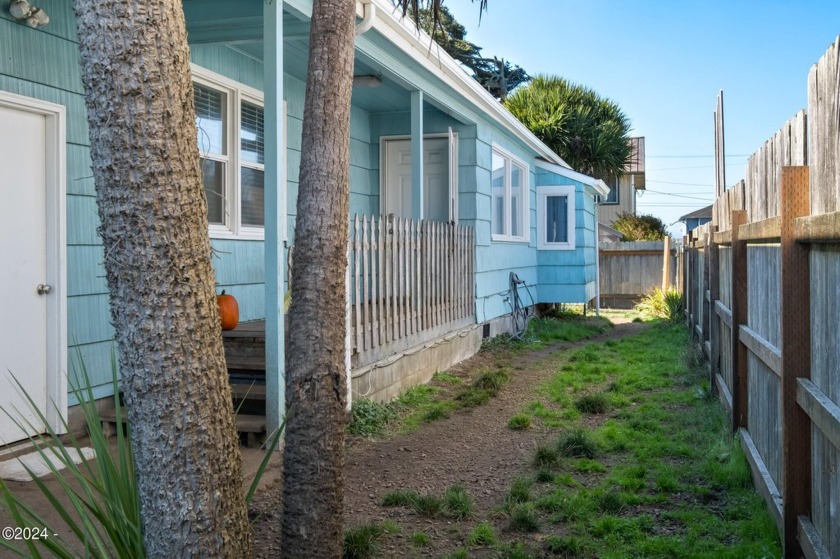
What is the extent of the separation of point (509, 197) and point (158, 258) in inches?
419

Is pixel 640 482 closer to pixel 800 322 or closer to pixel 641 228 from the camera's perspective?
pixel 800 322

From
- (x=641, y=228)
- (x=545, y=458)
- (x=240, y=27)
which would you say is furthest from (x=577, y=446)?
(x=641, y=228)

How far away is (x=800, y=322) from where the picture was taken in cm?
315

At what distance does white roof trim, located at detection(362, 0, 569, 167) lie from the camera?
6801 millimetres

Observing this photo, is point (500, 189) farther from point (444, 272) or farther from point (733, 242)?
point (733, 242)

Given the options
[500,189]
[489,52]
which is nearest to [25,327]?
[500,189]

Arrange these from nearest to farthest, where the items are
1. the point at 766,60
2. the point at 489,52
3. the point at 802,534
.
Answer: the point at 802,534 → the point at 489,52 → the point at 766,60

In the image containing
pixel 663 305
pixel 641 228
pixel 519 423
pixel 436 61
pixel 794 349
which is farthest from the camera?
pixel 641 228

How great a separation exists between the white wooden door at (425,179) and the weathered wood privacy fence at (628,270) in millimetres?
10125

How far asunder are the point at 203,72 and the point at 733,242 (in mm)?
4679

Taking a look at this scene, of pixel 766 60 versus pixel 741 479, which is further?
pixel 766 60

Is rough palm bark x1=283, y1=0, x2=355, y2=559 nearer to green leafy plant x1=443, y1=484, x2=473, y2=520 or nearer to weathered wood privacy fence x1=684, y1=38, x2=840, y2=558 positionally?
green leafy plant x1=443, y1=484, x2=473, y2=520

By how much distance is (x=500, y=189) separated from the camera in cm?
1220

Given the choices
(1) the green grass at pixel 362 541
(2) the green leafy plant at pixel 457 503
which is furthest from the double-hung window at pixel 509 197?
(1) the green grass at pixel 362 541
